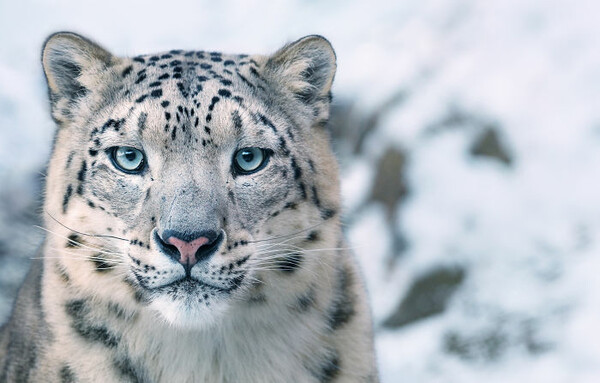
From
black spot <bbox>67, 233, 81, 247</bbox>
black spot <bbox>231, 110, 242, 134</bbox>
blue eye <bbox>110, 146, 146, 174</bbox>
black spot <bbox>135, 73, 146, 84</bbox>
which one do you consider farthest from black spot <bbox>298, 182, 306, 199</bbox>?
black spot <bbox>67, 233, 81, 247</bbox>

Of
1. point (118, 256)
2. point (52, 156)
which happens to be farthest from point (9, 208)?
point (118, 256)

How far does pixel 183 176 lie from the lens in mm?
2625

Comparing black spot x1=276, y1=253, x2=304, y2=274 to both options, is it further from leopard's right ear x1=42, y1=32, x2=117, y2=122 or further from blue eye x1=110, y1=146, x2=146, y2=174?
leopard's right ear x1=42, y1=32, x2=117, y2=122

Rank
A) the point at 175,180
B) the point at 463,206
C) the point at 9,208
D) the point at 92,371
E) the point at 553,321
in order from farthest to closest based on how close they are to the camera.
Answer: the point at 463,206
the point at 9,208
the point at 553,321
the point at 92,371
the point at 175,180

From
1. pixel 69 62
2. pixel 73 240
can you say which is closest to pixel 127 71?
pixel 69 62

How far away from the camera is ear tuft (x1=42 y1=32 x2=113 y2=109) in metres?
2.96

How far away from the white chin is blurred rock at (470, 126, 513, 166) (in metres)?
3.92

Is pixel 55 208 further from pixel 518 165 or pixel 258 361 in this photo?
pixel 518 165

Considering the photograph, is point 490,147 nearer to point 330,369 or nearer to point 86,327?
point 330,369

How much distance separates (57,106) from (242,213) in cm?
81

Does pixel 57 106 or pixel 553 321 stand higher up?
pixel 57 106

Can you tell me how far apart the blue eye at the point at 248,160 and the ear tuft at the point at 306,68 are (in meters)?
0.42

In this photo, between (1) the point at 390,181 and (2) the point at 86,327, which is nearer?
(2) the point at 86,327

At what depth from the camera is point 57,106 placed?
118 inches
